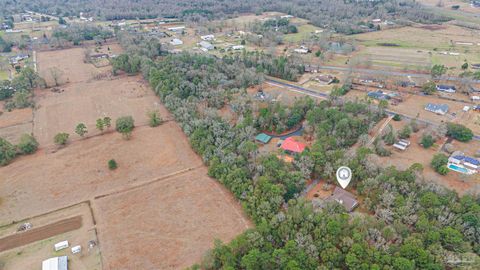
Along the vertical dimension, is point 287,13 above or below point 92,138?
above

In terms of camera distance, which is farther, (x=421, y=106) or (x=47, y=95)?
(x=47, y=95)

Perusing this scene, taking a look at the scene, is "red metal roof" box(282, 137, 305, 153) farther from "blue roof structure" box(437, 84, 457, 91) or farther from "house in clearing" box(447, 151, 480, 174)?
"blue roof structure" box(437, 84, 457, 91)

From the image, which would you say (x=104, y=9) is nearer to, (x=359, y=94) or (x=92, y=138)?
(x=92, y=138)

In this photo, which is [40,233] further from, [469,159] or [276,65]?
[276,65]

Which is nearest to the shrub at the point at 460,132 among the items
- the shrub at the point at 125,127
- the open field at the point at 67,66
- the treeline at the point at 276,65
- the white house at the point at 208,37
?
the treeline at the point at 276,65

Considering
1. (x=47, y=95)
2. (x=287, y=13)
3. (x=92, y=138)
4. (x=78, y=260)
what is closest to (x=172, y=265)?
(x=78, y=260)

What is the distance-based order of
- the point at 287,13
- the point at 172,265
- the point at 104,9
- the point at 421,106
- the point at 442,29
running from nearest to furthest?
the point at 172,265 < the point at 421,106 < the point at 442,29 < the point at 287,13 < the point at 104,9
